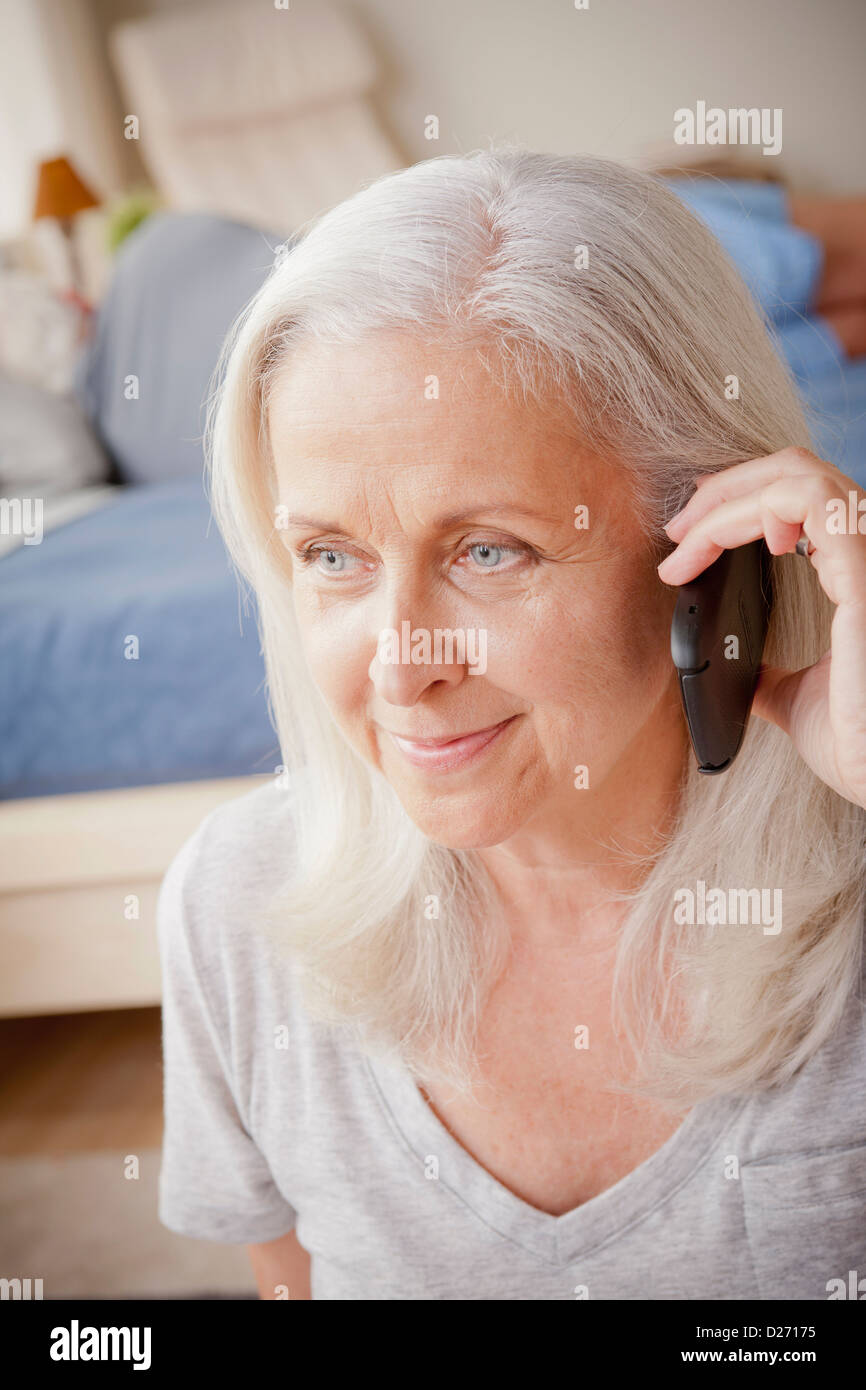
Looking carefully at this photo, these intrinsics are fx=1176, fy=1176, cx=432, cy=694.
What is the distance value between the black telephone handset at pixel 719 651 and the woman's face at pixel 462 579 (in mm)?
49

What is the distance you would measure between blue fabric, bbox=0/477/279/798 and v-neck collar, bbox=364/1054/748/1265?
821 millimetres

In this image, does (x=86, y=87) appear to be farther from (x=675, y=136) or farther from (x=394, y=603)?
(x=394, y=603)

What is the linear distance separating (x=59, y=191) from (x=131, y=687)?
256cm

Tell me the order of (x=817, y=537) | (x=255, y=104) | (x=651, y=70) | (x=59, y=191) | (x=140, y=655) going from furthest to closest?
(x=255, y=104) → (x=59, y=191) → (x=651, y=70) → (x=140, y=655) → (x=817, y=537)

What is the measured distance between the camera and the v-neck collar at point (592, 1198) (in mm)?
711

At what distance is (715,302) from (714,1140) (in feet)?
1.62

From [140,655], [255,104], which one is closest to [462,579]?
[140,655]

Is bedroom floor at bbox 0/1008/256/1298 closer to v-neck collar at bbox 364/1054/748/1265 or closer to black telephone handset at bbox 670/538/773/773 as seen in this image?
v-neck collar at bbox 364/1054/748/1265

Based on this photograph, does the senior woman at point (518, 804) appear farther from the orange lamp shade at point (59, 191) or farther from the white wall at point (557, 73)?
the orange lamp shade at point (59, 191)

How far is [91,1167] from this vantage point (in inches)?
62.7

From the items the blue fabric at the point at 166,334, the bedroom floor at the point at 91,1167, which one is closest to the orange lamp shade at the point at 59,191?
the blue fabric at the point at 166,334

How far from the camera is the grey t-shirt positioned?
2.34 feet

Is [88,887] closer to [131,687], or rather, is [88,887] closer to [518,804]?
[131,687]
